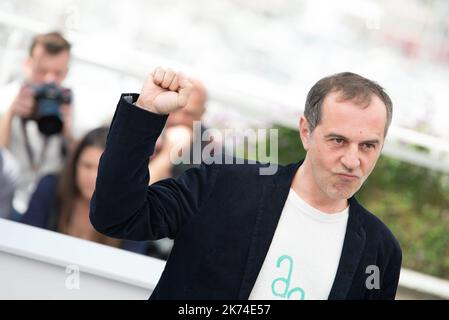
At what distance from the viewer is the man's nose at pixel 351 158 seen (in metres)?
1.74

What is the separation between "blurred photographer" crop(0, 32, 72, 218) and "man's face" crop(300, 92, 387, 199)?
1.78m

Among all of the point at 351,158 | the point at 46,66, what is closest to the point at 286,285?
the point at 351,158

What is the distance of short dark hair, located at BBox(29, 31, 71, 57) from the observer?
11.7 feet

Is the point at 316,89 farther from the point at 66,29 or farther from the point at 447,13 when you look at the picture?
the point at 447,13

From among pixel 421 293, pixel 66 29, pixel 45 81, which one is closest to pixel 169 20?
pixel 66 29

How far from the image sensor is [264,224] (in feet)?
5.78

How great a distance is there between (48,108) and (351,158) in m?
1.89

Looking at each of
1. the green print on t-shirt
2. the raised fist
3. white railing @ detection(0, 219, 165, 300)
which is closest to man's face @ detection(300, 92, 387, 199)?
the green print on t-shirt

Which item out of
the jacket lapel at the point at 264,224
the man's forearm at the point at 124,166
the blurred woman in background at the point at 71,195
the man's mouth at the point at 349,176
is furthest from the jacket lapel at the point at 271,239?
the blurred woman in background at the point at 71,195

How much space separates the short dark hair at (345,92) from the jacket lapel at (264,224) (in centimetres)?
14

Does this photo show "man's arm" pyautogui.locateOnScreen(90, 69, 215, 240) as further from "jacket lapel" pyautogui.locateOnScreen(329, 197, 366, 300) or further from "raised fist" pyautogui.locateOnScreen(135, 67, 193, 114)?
"jacket lapel" pyautogui.locateOnScreen(329, 197, 366, 300)

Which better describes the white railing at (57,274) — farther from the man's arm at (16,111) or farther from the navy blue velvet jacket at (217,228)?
the man's arm at (16,111)
